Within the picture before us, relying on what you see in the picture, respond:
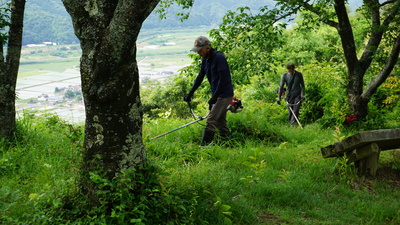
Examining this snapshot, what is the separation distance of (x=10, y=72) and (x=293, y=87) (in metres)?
7.62

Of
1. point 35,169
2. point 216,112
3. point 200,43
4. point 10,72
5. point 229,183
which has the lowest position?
point 229,183

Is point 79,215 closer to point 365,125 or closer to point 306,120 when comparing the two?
A: point 365,125

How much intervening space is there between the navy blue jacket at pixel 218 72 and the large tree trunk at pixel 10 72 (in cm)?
310

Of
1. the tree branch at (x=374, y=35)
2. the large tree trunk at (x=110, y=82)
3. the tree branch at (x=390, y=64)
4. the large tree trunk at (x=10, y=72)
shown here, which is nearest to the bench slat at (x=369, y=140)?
the large tree trunk at (x=110, y=82)

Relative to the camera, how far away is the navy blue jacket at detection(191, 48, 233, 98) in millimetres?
6359

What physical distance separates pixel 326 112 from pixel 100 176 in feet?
26.3

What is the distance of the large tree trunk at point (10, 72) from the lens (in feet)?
19.1

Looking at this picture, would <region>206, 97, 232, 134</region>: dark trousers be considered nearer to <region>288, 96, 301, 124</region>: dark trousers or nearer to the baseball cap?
the baseball cap

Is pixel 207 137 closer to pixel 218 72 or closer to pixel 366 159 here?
pixel 218 72

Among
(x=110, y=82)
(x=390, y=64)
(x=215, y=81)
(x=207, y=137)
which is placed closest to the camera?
(x=110, y=82)

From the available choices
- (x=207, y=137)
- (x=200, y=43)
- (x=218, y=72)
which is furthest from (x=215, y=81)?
(x=207, y=137)

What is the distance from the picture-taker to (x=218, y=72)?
6418mm

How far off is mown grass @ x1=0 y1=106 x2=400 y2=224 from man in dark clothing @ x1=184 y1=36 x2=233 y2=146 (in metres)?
0.39

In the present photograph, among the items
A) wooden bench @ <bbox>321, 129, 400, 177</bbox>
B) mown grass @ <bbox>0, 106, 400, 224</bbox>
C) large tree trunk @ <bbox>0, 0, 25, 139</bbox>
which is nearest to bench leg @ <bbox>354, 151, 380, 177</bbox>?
wooden bench @ <bbox>321, 129, 400, 177</bbox>
